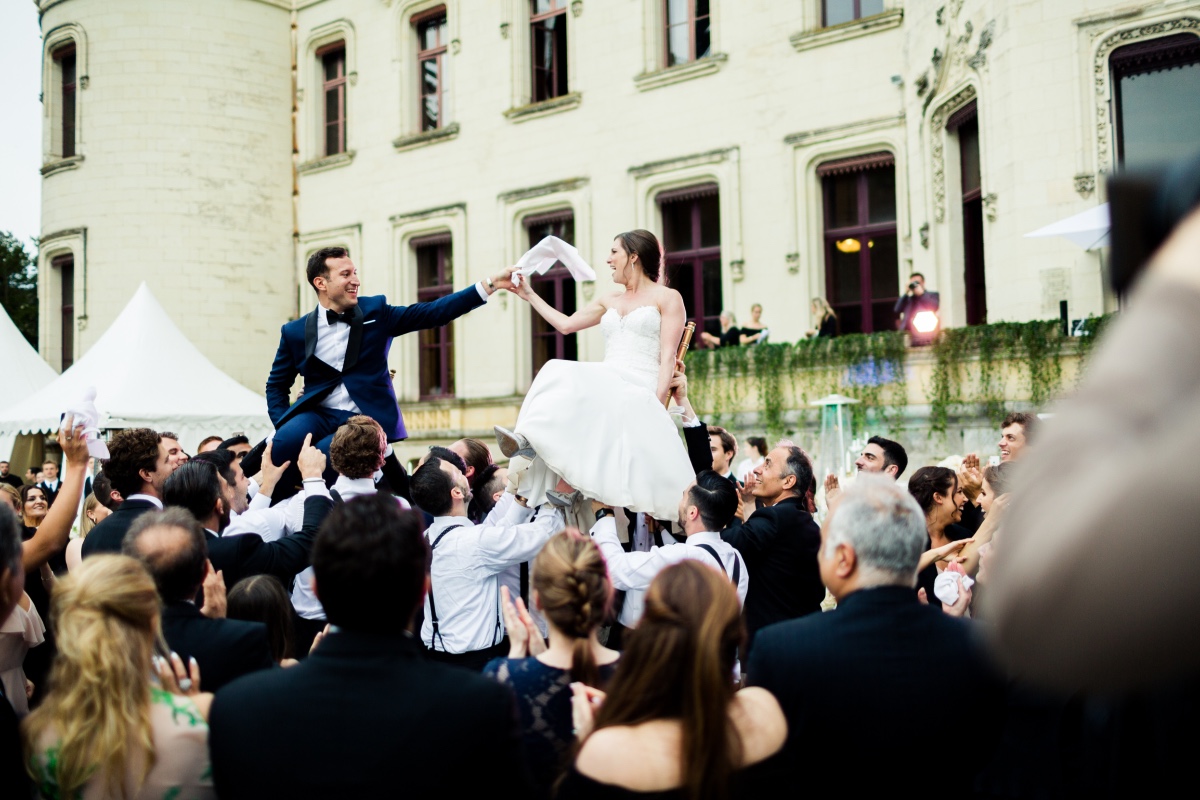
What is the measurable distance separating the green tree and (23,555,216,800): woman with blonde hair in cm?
3548

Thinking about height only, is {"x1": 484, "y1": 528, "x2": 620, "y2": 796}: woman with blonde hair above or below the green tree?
below

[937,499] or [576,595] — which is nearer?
[576,595]

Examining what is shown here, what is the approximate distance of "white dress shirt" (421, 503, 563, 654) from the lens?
4.68 meters

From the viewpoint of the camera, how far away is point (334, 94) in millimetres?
23594

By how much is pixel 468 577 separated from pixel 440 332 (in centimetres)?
1777

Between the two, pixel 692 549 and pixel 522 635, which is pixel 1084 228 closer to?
pixel 692 549

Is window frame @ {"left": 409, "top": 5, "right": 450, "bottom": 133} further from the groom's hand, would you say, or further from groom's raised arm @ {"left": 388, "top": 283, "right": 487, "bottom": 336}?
the groom's hand

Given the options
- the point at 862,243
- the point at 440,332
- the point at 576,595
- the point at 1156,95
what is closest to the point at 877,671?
the point at 576,595

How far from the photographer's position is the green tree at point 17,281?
34000 millimetres

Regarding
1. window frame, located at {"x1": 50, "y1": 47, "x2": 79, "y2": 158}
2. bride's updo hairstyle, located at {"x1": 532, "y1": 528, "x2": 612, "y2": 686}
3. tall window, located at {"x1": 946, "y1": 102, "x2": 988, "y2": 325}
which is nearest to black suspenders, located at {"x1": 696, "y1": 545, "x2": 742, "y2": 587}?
bride's updo hairstyle, located at {"x1": 532, "y1": 528, "x2": 612, "y2": 686}

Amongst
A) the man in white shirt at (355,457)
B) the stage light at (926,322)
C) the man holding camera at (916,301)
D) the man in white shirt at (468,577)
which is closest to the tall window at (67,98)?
the man holding camera at (916,301)

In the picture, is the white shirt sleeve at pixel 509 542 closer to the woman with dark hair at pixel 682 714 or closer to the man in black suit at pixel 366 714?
the woman with dark hair at pixel 682 714

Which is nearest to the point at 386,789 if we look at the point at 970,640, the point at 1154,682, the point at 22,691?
the point at 970,640

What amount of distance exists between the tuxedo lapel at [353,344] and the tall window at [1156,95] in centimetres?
925
